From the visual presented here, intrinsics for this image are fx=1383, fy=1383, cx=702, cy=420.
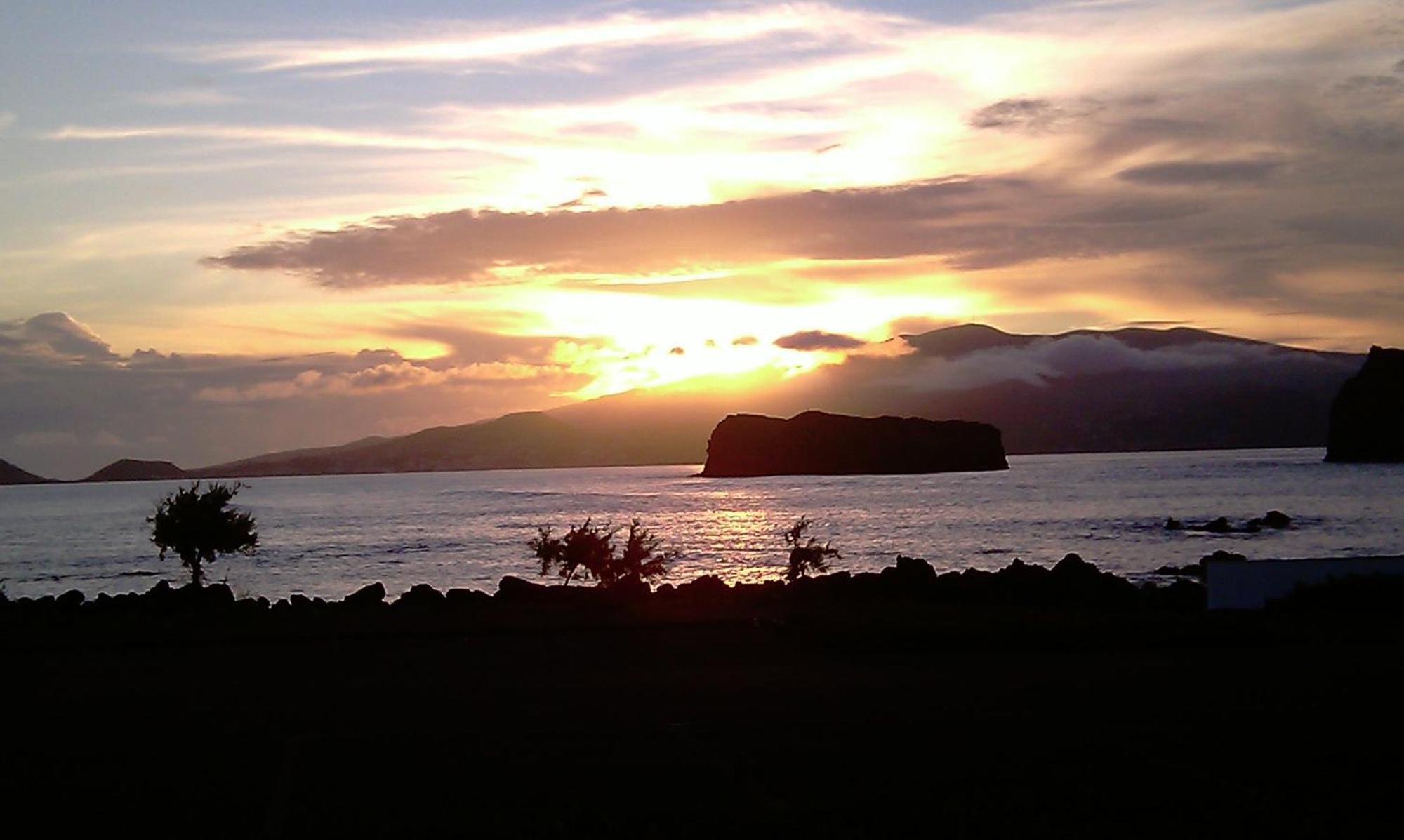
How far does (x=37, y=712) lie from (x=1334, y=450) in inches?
6390

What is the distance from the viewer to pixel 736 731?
37.7 feet

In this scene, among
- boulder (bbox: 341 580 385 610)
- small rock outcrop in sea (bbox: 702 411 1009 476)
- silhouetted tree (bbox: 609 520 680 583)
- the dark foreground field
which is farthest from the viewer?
small rock outcrop in sea (bbox: 702 411 1009 476)

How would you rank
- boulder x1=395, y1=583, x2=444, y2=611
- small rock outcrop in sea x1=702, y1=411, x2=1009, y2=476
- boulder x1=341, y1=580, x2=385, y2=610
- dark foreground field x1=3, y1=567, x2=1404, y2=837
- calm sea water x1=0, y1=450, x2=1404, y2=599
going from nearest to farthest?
dark foreground field x1=3, y1=567, x2=1404, y2=837
boulder x1=395, y1=583, x2=444, y2=611
boulder x1=341, y1=580, x2=385, y2=610
calm sea water x1=0, y1=450, x2=1404, y2=599
small rock outcrop in sea x1=702, y1=411, x2=1009, y2=476

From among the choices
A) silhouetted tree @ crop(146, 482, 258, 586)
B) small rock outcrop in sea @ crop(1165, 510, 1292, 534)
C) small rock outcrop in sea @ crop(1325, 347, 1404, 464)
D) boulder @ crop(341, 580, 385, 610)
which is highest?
small rock outcrop in sea @ crop(1325, 347, 1404, 464)

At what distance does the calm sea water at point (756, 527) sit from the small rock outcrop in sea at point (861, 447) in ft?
93.0

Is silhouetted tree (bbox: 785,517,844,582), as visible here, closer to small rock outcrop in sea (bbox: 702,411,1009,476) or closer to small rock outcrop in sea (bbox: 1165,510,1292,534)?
small rock outcrop in sea (bbox: 1165,510,1292,534)

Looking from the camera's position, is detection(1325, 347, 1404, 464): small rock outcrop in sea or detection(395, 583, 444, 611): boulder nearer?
detection(395, 583, 444, 611): boulder

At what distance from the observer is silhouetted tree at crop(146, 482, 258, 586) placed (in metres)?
38.5

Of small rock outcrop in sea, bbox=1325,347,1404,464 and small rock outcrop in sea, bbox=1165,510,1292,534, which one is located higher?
small rock outcrop in sea, bbox=1325,347,1404,464

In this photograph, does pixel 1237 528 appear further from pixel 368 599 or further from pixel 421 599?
pixel 421 599

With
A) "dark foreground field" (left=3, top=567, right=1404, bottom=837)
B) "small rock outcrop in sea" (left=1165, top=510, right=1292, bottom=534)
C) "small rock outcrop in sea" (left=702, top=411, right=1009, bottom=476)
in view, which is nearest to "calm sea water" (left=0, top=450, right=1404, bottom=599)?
"small rock outcrop in sea" (left=1165, top=510, right=1292, bottom=534)

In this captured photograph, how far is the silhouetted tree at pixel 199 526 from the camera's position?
126 feet

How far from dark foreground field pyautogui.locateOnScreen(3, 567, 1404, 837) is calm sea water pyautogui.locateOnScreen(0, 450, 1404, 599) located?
119 ft

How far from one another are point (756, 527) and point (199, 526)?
5323 cm
